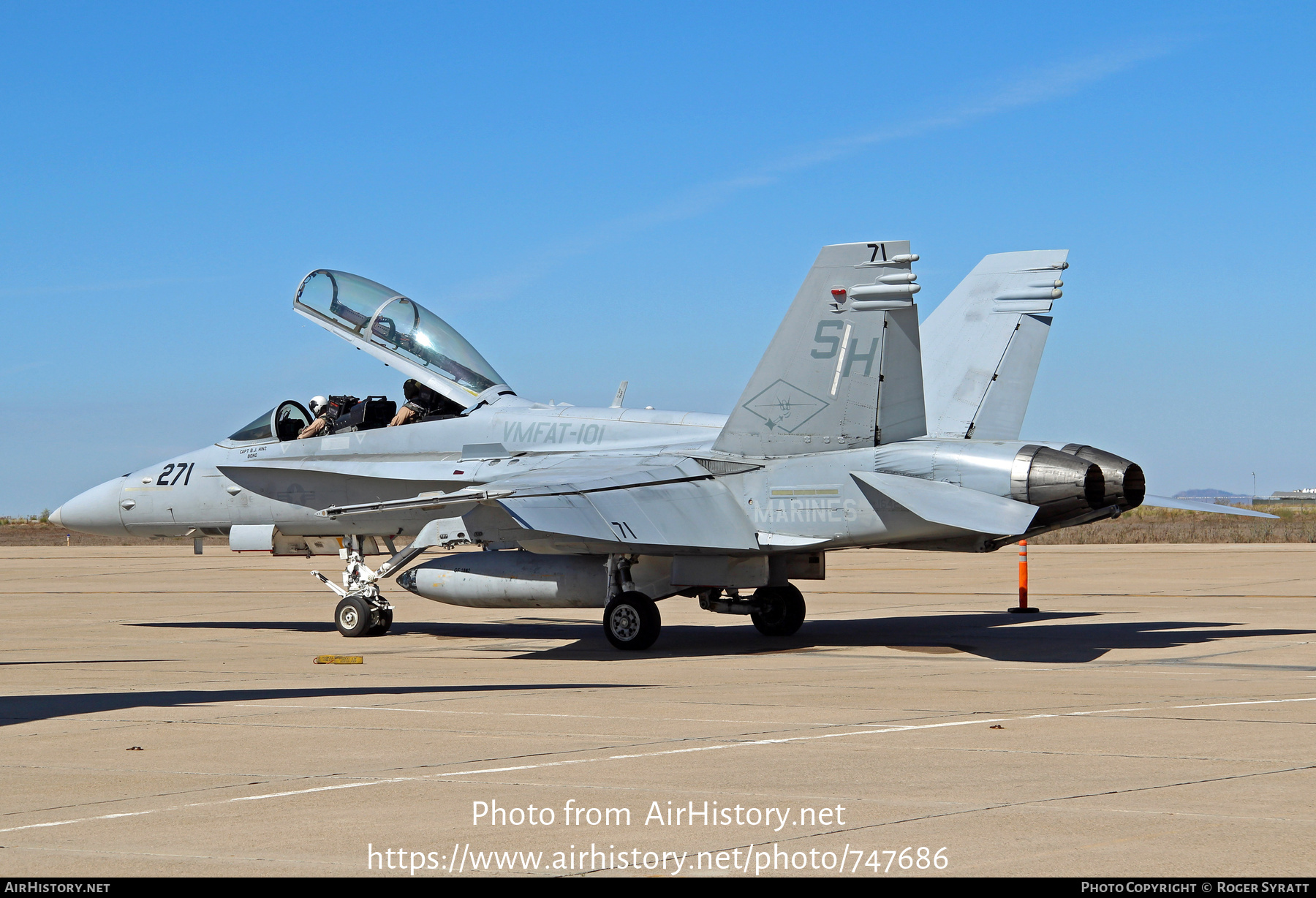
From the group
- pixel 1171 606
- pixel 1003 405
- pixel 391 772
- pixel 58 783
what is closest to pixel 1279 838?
pixel 391 772

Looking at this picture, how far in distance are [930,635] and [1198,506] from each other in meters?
3.40

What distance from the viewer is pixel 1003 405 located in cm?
1574

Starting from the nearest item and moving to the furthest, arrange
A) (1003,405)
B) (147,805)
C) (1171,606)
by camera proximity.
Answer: (147,805) → (1003,405) → (1171,606)

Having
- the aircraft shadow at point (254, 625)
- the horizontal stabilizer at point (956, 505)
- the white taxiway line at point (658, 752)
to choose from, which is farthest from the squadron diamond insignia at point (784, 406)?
the aircraft shadow at point (254, 625)

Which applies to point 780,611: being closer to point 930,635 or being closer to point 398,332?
point 930,635

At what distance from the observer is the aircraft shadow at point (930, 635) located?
14.6 meters

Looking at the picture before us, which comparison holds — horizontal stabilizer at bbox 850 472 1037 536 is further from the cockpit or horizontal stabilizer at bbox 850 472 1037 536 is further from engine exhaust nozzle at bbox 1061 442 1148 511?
the cockpit

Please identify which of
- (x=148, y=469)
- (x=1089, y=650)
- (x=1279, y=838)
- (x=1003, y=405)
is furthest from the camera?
(x=148, y=469)

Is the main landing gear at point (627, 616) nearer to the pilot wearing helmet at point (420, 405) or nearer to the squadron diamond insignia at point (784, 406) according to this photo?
the squadron diamond insignia at point (784, 406)

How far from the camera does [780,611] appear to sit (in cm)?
1658

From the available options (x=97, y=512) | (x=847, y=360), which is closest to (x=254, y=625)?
(x=97, y=512)
